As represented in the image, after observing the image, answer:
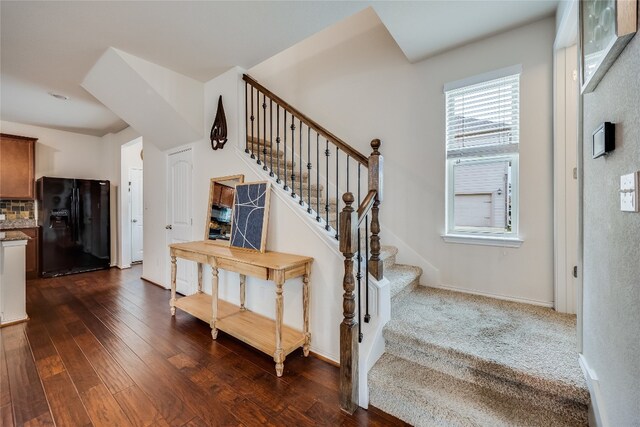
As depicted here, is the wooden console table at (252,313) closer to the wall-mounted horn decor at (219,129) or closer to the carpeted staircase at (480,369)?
the carpeted staircase at (480,369)

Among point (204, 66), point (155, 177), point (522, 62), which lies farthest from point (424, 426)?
point (155, 177)

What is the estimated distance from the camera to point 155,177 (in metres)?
4.37

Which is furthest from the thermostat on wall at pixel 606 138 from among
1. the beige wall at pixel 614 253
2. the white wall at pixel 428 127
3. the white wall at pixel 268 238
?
the white wall at pixel 268 238

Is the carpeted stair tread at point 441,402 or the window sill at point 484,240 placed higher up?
the window sill at point 484,240

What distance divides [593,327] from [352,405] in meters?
1.33

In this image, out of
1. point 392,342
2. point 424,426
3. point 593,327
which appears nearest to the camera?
point 593,327

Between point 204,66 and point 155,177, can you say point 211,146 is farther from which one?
point 155,177

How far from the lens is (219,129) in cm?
322

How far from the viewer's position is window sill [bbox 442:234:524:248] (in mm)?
2346

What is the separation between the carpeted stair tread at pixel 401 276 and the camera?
2246mm

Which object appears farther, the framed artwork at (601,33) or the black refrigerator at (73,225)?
the black refrigerator at (73,225)

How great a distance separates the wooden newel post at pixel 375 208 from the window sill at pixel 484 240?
102cm

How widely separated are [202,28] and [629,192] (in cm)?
297

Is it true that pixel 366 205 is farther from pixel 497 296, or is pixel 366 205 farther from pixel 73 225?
pixel 73 225
